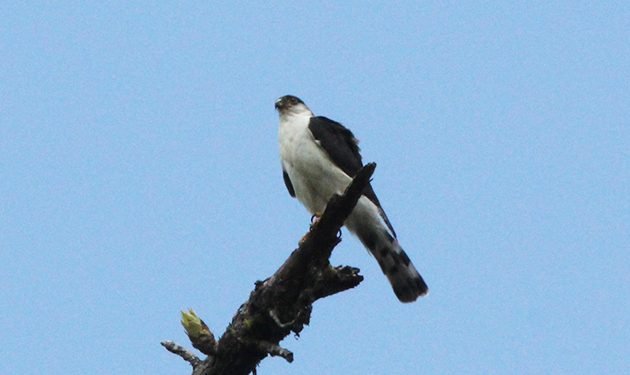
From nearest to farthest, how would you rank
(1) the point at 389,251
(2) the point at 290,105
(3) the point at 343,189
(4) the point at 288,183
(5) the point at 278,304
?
(5) the point at 278,304
(3) the point at 343,189
(1) the point at 389,251
(4) the point at 288,183
(2) the point at 290,105

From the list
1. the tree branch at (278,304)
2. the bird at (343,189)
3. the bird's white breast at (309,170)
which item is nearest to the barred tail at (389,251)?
the bird at (343,189)

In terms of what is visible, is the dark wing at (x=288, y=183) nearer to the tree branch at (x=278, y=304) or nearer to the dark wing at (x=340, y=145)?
the dark wing at (x=340, y=145)

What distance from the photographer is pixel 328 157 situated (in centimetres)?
879

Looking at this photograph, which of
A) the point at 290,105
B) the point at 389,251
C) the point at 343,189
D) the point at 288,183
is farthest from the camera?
the point at 290,105

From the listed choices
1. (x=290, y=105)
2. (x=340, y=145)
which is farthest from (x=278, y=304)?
(x=290, y=105)

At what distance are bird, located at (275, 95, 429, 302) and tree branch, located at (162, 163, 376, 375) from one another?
7.67 feet

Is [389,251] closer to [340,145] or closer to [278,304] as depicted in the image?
[340,145]

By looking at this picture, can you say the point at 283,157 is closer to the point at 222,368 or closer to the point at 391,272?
the point at 391,272

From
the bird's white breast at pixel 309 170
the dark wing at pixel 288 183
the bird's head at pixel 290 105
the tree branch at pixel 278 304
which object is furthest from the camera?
the bird's head at pixel 290 105

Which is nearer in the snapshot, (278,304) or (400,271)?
(278,304)

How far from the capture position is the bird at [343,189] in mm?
8773

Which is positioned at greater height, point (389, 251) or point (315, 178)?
point (315, 178)

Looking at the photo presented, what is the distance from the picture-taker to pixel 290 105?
10.0 m

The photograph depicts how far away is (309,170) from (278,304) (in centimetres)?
261
